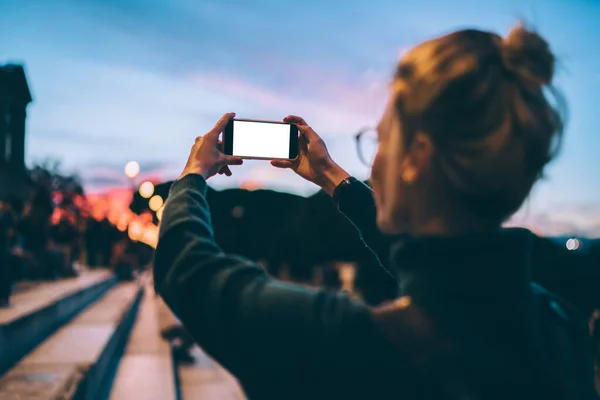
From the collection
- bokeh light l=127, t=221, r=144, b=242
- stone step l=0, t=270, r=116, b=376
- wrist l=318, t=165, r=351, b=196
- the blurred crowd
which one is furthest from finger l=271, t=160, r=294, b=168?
bokeh light l=127, t=221, r=144, b=242

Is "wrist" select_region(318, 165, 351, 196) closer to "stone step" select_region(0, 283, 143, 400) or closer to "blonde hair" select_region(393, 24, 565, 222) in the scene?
"blonde hair" select_region(393, 24, 565, 222)

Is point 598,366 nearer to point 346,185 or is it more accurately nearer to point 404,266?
point 346,185

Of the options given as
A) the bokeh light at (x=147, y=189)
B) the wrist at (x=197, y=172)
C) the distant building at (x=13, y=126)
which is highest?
the distant building at (x=13, y=126)

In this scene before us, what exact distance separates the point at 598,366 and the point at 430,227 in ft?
19.5

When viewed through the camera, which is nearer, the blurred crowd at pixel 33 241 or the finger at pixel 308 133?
the finger at pixel 308 133

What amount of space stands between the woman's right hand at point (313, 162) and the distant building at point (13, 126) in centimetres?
2662

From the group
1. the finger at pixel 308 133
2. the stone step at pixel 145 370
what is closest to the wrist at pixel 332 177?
the finger at pixel 308 133

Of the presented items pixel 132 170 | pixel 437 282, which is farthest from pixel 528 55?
pixel 132 170

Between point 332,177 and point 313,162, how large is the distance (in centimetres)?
8

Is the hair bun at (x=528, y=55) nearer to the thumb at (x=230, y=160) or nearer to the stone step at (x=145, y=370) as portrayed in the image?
the thumb at (x=230, y=160)

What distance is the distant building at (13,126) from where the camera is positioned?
25367mm

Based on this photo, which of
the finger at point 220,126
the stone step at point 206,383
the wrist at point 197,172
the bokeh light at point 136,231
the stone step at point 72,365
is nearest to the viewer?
the wrist at point 197,172

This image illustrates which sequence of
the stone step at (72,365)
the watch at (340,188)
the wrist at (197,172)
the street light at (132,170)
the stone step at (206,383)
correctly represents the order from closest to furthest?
the wrist at (197,172) → the watch at (340,188) → the stone step at (72,365) → the stone step at (206,383) → the street light at (132,170)

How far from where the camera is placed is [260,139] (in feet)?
5.53
